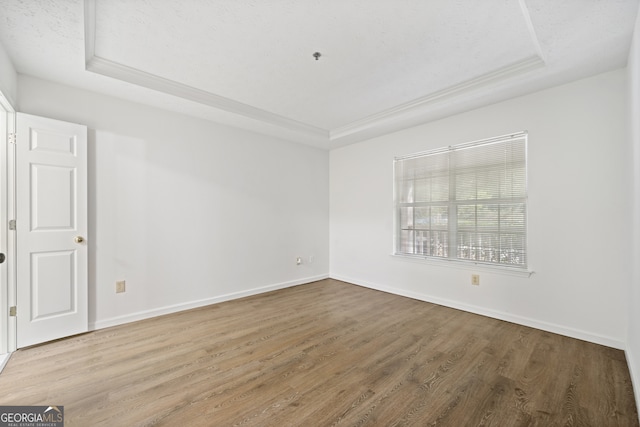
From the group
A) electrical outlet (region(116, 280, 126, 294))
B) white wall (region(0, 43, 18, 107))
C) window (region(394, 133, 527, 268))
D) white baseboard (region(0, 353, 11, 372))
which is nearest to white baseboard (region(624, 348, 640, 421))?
window (region(394, 133, 527, 268))

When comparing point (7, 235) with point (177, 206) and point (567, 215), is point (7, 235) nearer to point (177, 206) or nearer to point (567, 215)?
point (177, 206)

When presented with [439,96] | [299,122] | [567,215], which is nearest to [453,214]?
[567,215]

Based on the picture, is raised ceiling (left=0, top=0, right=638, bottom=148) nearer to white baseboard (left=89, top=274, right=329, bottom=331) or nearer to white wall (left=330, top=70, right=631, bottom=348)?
white wall (left=330, top=70, right=631, bottom=348)

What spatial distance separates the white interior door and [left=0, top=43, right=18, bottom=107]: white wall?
200mm

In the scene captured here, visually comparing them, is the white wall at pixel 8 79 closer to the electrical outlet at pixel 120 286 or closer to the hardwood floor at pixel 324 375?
the electrical outlet at pixel 120 286

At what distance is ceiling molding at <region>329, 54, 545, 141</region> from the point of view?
2482 mm

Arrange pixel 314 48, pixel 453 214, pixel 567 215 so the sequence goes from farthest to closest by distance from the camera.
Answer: pixel 453 214
pixel 567 215
pixel 314 48

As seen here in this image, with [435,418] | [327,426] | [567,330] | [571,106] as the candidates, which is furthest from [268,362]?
[571,106]

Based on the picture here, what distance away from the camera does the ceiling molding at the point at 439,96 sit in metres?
2.48

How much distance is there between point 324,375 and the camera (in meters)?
1.99

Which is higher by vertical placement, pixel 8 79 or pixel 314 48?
pixel 314 48

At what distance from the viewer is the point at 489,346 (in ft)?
7.94

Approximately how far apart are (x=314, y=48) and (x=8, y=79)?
8.30 ft

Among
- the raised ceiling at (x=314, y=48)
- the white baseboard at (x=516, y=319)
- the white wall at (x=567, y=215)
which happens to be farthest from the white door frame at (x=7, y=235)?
the white wall at (x=567, y=215)
